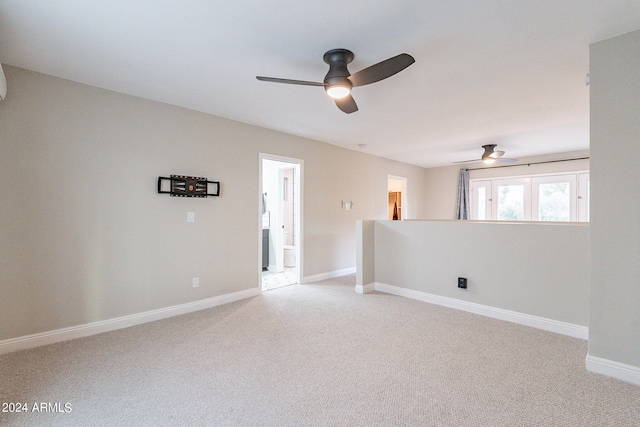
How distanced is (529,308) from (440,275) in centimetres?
100

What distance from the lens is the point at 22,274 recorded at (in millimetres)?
2588

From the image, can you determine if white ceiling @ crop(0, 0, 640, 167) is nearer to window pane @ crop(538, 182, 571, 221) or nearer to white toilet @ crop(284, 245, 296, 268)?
window pane @ crop(538, 182, 571, 221)

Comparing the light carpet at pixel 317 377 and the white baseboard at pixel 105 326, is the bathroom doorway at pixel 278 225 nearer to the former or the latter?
the white baseboard at pixel 105 326

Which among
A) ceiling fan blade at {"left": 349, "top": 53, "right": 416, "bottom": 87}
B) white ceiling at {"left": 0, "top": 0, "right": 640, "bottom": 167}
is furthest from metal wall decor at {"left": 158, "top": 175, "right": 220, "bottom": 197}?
ceiling fan blade at {"left": 349, "top": 53, "right": 416, "bottom": 87}

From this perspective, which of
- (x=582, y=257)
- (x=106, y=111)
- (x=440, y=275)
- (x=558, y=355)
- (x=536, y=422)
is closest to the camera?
(x=536, y=422)

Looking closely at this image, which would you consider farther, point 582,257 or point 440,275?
point 440,275

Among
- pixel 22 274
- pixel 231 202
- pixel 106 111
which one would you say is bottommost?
pixel 22 274

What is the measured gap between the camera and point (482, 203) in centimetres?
736

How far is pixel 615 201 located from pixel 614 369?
4.01 ft

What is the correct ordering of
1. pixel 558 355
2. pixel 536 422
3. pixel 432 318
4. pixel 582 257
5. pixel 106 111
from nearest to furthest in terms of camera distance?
pixel 536 422 < pixel 558 355 < pixel 582 257 < pixel 106 111 < pixel 432 318

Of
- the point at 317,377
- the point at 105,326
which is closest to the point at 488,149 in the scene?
the point at 317,377

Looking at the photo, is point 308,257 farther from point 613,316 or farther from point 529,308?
point 613,316

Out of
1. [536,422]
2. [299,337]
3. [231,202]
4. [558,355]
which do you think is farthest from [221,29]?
[558,355]

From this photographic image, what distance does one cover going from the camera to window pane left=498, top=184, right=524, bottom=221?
6.73 metres
